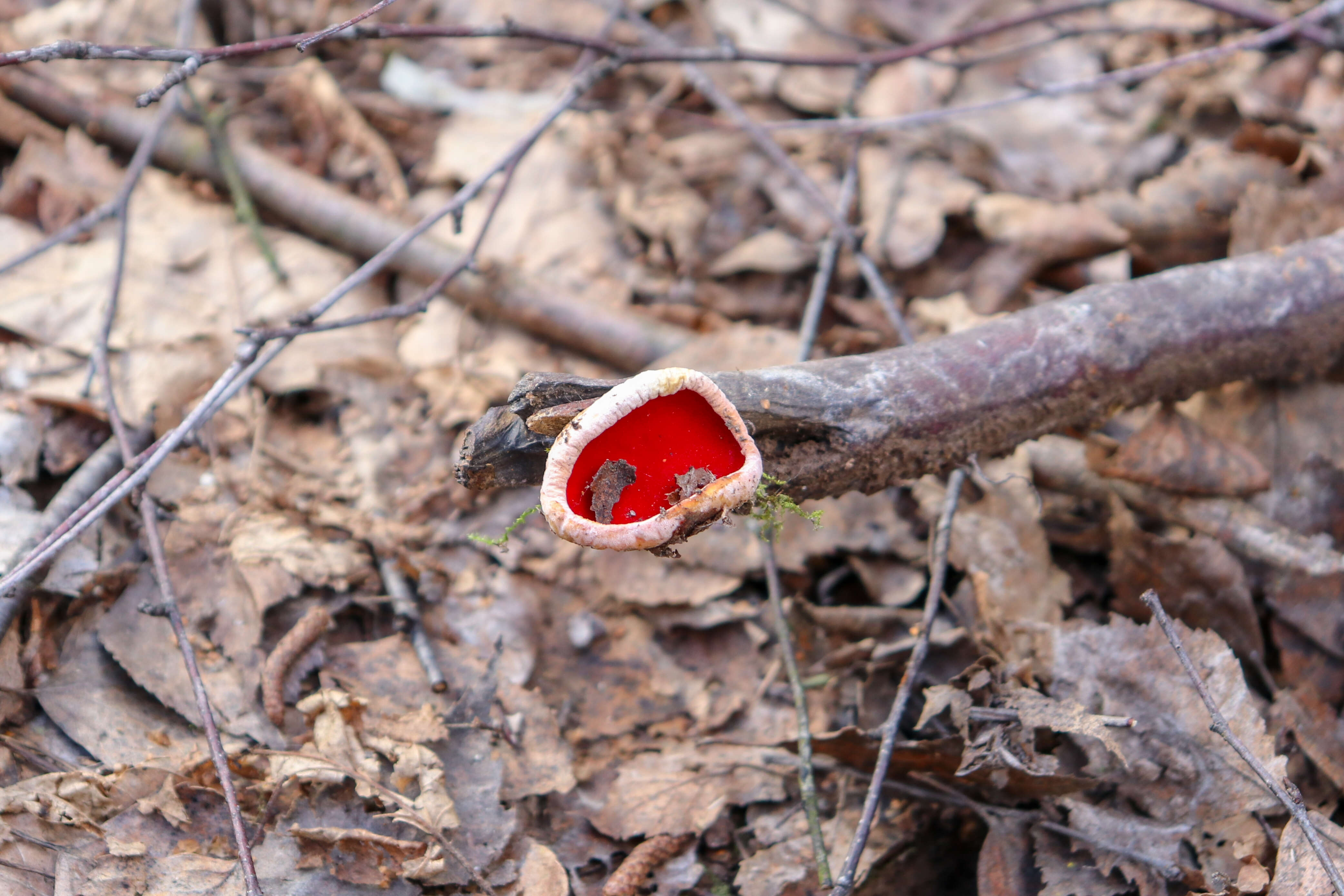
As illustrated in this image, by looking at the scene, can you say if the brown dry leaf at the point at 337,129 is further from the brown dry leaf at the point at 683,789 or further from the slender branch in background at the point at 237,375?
the brown dry leaf at the point at 683,789

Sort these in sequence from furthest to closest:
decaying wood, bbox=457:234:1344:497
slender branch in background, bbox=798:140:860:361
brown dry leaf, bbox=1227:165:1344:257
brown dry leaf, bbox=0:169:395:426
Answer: brown dry leaf, bbox=1227:165:1344:257, brown dry leaf, bbox=0:169:395:426, slender branch in background, bbox=798:140:860:361, decaying wood, bbox=457:234:1344:497

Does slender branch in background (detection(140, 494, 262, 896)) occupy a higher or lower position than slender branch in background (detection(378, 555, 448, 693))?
higher

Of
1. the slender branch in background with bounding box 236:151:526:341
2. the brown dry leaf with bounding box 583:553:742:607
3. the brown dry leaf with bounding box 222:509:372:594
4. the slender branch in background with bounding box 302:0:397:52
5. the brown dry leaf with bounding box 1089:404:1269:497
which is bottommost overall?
the brown dry leaf with bounding box 583:553:742:607

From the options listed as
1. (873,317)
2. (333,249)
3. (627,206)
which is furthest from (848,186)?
(333,249)

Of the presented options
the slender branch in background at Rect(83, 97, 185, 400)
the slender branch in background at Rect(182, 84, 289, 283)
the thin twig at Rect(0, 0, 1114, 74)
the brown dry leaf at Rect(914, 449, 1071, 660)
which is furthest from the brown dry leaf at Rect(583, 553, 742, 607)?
the slender branch in background at Rect(182, 84, 289, 283)

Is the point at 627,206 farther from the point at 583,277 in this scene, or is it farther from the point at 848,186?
the point at 848,186

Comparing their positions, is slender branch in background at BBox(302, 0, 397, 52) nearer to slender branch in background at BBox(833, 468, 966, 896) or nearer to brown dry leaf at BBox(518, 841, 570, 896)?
slender branch in background at BBox(833, 468, 966, 896)

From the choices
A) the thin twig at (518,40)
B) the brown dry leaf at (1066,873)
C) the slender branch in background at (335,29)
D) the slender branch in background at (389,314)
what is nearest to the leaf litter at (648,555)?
the brown dry leaf at (1066,873)
